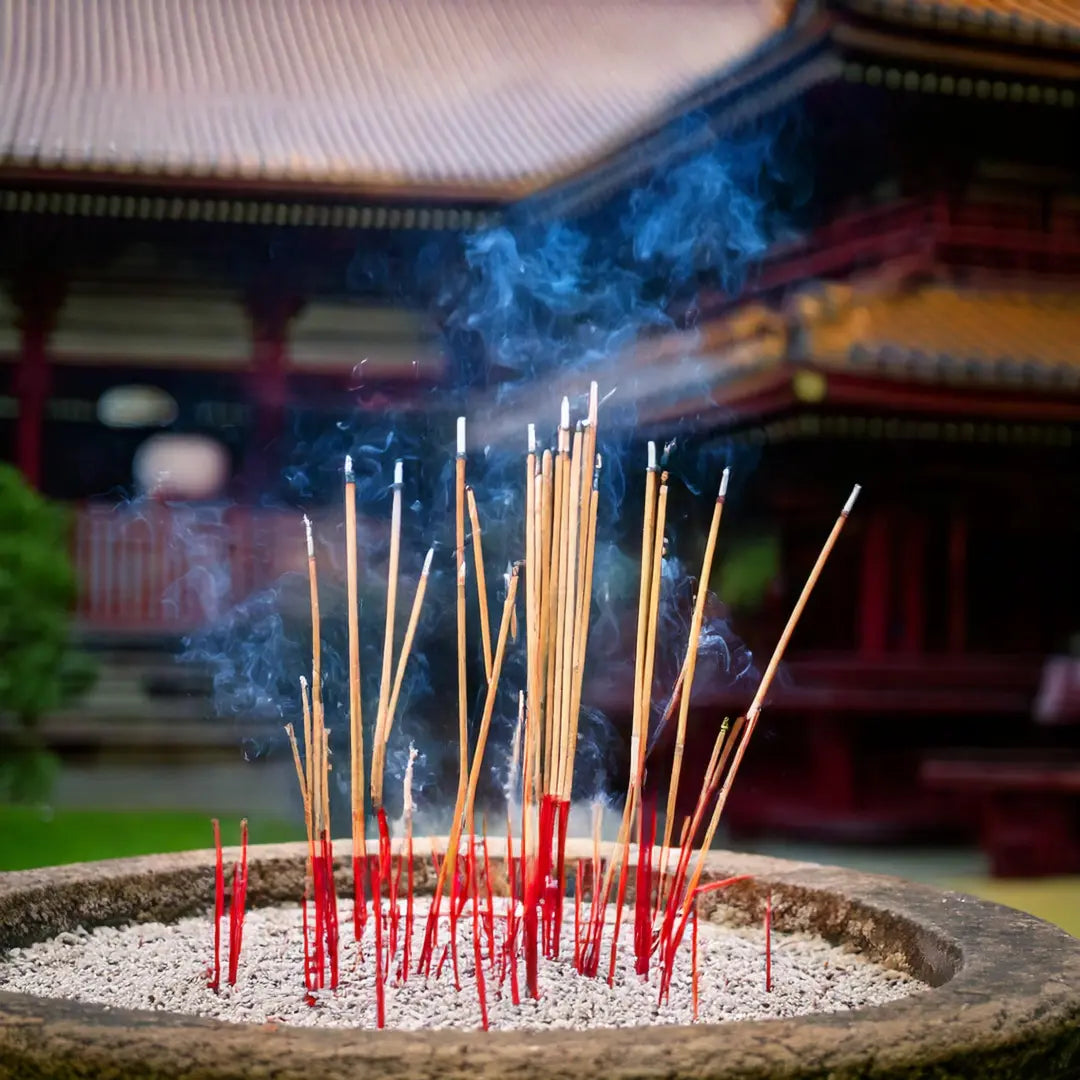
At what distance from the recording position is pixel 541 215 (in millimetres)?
7086

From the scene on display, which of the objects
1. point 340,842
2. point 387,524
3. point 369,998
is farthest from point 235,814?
point 369,998

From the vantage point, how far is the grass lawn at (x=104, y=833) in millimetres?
5465

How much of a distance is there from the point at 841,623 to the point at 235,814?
276 cm

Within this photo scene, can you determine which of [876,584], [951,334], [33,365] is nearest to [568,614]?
[951,334]

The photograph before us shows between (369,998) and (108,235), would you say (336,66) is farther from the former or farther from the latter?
(369,998)

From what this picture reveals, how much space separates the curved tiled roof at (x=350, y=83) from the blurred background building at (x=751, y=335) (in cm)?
4

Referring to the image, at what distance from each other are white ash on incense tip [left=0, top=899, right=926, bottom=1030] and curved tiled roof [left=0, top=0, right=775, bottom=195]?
179 inches

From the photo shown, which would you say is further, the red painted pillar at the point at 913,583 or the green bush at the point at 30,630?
the green bush at the point at 30,630

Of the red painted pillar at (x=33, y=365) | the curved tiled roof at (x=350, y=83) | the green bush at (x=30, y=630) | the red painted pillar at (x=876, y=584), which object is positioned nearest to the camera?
the red painted pillar at (x=876, y=584)

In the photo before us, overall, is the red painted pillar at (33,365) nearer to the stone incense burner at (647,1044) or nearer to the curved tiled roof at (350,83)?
the curved tiled roof at (350,83)

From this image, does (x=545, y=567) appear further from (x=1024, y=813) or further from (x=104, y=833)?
(x=104, y=833)

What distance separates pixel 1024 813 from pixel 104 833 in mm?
3633

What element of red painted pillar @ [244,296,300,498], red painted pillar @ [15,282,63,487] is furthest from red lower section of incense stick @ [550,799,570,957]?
red painted pillar @ [15,282,63,487]

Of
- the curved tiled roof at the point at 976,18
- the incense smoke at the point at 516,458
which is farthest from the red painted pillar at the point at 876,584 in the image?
the curved tiled roof at the point at 976,18
